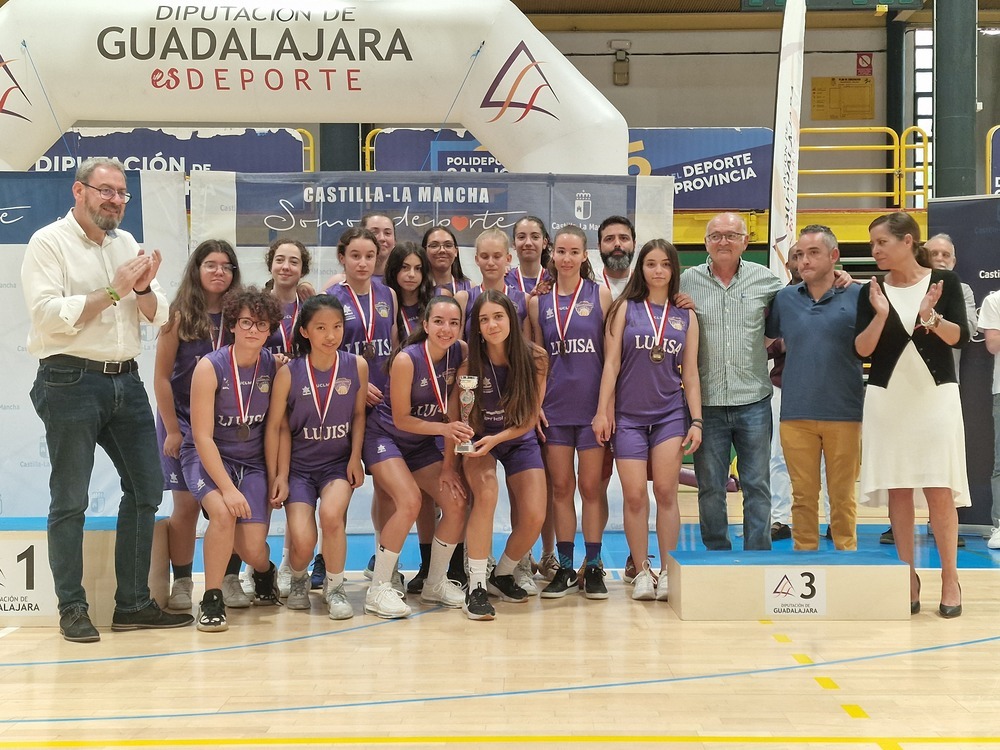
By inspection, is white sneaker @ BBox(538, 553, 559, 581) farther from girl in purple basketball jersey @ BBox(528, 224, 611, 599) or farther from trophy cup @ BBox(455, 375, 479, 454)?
trophy cup @ BBox(455, 375, 479, 454)

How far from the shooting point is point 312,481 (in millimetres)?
5078

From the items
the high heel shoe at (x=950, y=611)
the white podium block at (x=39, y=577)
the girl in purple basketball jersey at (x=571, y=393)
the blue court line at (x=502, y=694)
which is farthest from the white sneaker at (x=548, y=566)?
the white podium block at (x=39, y=577)

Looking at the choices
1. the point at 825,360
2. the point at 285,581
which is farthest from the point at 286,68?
the point at 825,360

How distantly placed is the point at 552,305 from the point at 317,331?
1.24 m

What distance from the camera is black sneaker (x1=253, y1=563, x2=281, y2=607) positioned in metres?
5.26

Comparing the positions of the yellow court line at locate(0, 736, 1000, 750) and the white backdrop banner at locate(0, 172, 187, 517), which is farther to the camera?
the white backdrop banner at locate(0, 172, 187, 517)

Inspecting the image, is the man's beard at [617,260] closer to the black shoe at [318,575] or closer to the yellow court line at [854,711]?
the black shoe at [318,575]

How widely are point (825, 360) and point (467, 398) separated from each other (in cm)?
182

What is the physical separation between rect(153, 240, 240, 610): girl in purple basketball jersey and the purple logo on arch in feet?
7.93

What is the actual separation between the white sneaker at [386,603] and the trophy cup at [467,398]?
0.79 meters

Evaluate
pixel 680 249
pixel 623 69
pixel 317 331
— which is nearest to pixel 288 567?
pixel 317 331

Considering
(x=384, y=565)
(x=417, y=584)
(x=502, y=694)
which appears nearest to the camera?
(x=502, y=694)

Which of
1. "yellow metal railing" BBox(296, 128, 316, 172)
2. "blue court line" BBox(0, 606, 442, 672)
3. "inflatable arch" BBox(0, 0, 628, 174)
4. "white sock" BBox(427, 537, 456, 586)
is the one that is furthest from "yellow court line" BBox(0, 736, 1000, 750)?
"yellow metal railing" BBox(296, 128, 316, 172)

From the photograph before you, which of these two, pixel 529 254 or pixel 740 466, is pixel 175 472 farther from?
pixel 740 466
